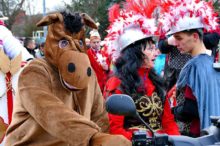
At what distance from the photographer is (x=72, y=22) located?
2.96 metres

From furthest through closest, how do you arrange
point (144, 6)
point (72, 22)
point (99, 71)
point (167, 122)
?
point (99, 71) < point (144, 6) < point (167, 122) < point (72, 22)

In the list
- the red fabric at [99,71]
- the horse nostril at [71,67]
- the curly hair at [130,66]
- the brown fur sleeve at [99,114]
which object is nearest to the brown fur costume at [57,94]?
the horse nostril at [71,67]

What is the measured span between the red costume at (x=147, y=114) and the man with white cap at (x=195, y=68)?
0.33ft

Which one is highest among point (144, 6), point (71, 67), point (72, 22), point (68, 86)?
point (144, 6)

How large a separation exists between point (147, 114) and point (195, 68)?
0.50m

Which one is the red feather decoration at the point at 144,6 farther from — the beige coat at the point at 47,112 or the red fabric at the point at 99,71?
the red fabric at the point at 99,71

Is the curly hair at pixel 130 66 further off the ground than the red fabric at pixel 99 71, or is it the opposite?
the curly hair at pixel 130 66

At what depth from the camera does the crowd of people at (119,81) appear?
9.03 ft

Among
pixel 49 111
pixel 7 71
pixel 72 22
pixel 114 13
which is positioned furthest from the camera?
pixel 7 71

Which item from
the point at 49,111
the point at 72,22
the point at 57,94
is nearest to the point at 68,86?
the point at 57,94

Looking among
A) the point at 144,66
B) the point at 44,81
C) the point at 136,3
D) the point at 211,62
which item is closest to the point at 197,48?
the point at 211,62

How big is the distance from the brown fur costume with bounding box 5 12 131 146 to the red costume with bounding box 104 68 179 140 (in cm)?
35

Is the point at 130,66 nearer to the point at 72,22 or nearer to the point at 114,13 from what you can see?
the point at 114,13

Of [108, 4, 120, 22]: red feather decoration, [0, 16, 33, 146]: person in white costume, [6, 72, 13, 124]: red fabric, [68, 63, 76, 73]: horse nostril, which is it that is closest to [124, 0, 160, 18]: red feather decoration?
[108, 4, 120, 22]: red feather decoration
